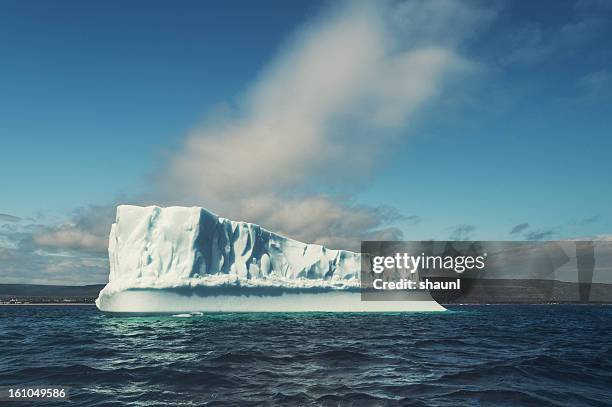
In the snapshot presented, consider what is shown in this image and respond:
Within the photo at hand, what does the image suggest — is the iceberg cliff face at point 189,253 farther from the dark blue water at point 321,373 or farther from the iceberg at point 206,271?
the dark blue water at point 321,373

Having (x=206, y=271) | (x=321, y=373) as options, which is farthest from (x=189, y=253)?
(x=321, y=373)

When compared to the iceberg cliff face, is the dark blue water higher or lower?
lower

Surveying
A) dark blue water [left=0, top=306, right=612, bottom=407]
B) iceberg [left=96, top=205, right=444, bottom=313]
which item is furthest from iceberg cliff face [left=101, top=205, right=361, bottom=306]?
dark blue water [left=0, top=306, right=612, bottom=407]

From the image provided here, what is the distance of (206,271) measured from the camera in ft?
125

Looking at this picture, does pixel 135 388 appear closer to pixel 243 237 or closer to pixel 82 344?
pixel 82 344

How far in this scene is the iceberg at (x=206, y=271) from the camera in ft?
117

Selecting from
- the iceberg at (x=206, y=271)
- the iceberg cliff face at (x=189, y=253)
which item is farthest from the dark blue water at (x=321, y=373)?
the iceberg cliff face at (x=189, y=253)

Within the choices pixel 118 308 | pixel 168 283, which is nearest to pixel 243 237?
pixel 168 283

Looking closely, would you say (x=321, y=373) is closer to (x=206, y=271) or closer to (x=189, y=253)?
(x=189, y=253)

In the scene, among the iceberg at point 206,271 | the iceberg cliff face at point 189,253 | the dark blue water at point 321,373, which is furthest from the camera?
the iceberg cliff face at point 189,253

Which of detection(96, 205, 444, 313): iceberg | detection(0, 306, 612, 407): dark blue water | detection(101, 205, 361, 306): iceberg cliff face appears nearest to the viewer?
detection(0, 306, 612, 407): dark blue water

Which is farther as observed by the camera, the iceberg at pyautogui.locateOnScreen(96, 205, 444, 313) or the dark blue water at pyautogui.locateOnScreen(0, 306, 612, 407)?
the iceberg at pyautogui.locateOnScreen(96, 205, 444, 313)

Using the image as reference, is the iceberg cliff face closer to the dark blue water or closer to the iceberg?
A: the iceberg

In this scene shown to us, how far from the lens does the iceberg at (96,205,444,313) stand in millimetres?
35625
